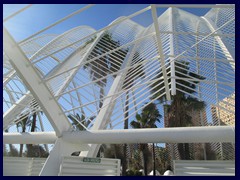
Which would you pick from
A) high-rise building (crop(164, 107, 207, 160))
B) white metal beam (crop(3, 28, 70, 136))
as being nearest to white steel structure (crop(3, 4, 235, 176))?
white metal beam (crop(3, 28, 70, 136))

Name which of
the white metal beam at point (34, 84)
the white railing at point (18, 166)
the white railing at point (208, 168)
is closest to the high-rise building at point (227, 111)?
the white railing at point (208, 168)

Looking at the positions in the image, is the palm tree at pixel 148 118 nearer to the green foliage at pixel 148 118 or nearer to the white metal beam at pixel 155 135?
the green foliage at pixel 148 118

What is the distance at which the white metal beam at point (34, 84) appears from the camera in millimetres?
8441

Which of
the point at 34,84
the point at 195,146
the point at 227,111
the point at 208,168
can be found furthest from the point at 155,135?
the point at 195,146

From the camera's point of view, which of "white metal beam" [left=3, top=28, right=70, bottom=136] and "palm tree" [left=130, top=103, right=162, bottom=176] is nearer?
"white metal beam" [left=3, top=28, right=70, bottom=136]

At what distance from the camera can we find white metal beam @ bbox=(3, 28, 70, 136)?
27.7 feet

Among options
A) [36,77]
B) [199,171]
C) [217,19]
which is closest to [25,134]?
[36,77]

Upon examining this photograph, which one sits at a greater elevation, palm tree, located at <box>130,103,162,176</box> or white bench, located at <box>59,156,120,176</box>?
palm tree, located at <box>130,103,162,176</box>

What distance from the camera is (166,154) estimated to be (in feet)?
111

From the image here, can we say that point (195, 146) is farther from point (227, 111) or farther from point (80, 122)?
point (80, 122)

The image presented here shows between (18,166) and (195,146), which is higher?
(195,146)

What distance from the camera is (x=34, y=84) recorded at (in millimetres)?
9297

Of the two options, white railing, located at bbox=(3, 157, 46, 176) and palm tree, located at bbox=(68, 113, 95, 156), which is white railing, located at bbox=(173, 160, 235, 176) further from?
white railing, located at bbox=(3, 157, 46, 176)

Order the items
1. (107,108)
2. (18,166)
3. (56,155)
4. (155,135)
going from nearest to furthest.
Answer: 1. (155,135)
2. (56,155)
3. (18,166)
4. (107,108)
